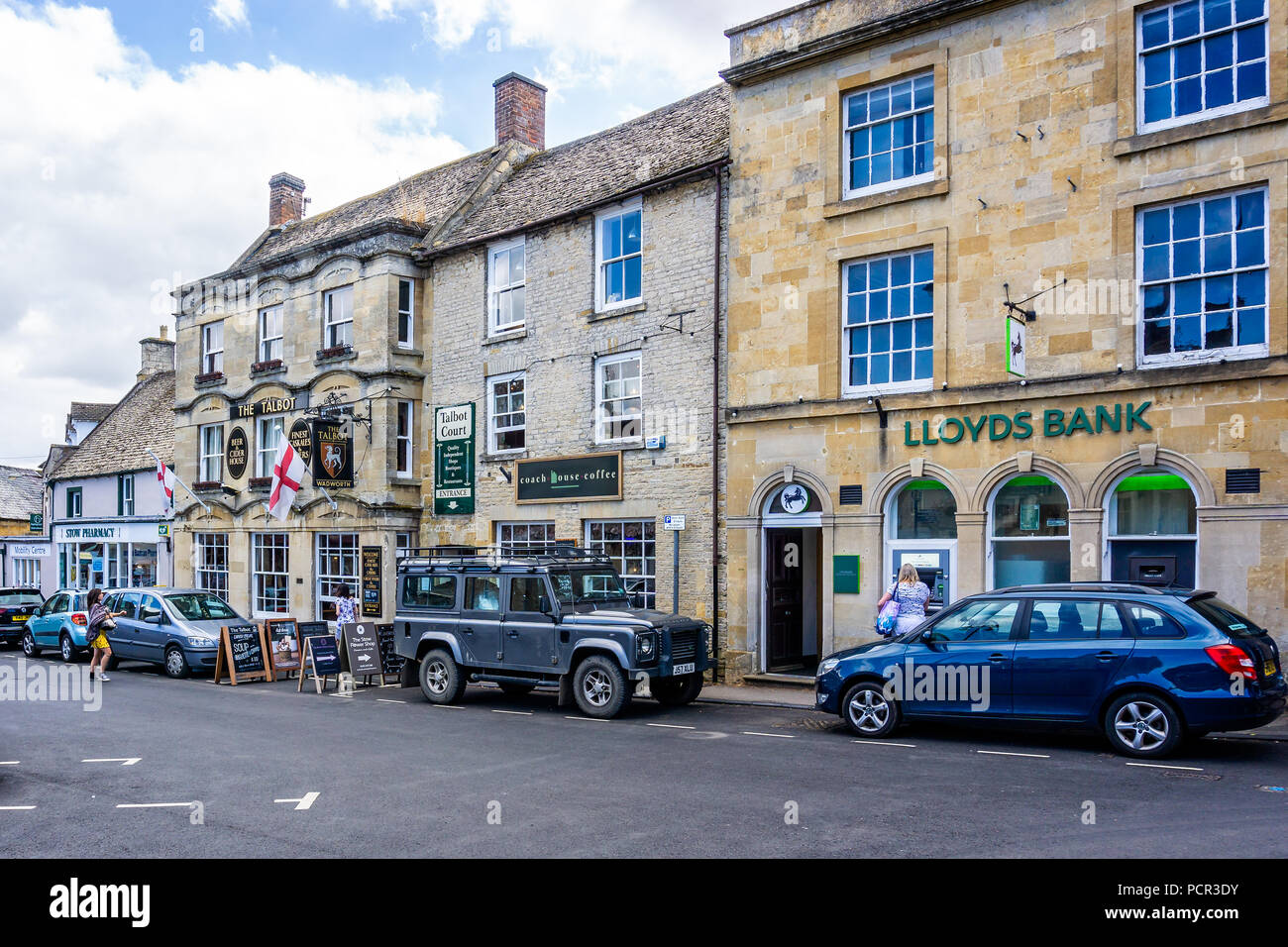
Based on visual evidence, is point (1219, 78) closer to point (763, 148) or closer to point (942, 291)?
point (942, 291)

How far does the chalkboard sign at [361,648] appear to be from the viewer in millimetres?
17328

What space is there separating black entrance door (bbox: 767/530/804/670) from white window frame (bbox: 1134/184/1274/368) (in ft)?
21.0

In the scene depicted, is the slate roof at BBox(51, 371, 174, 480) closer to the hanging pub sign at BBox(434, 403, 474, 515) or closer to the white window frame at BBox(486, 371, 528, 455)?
the hanging pub sign at BBox(434, 403, 474, 515)

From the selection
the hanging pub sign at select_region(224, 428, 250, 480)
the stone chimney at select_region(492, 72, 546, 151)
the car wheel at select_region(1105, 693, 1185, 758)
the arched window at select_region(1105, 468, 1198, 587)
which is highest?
the stone chimney at select_region(492, 72, 546, 151)

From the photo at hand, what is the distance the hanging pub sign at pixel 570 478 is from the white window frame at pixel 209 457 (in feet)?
38.5

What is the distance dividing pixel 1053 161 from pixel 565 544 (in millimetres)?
8744

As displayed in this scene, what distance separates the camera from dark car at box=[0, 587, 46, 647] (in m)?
25.8

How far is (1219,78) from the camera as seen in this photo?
523 inches

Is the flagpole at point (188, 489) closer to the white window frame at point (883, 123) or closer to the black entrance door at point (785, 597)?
the black entrance door at point (785, 597)

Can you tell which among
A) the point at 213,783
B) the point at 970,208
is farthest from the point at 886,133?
the point at 213,783

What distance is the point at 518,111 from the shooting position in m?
26.8

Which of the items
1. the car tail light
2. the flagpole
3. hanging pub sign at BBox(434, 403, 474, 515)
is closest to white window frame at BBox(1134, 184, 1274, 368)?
the car tail light

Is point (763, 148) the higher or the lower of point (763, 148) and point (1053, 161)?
the higher

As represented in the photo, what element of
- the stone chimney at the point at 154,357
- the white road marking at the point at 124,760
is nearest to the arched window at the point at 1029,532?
the white road marking at the point at 124,760
